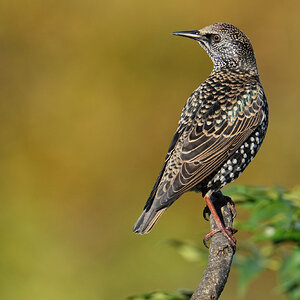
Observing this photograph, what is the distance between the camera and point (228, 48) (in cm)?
518

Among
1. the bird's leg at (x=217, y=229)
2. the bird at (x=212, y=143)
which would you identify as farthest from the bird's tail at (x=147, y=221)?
the bird's leg at (x=217, y=229)

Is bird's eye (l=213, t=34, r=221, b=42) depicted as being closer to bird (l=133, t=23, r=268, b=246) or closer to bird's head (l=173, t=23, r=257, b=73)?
bird's head (l=173, t=23, r=257, b=73)

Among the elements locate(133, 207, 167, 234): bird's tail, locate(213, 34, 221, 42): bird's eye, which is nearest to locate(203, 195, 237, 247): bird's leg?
locate(133, 207, 167, 234): bird's tail

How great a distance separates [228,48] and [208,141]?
40.9 inches

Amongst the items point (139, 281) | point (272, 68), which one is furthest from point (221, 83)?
point (272, 68)

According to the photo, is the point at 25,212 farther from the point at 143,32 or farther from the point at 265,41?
the point at 265,41

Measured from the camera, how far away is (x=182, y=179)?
418cm

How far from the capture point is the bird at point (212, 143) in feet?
13.6

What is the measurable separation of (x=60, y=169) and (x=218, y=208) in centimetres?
550

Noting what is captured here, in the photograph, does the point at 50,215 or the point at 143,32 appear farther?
the point at 143,32

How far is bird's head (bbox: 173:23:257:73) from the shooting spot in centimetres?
517

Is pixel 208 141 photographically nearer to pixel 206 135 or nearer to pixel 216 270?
pixel 206 135

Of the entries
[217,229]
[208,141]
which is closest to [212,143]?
[208,141]

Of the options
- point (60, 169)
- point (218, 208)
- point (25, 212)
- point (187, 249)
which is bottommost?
point (187, 249)
